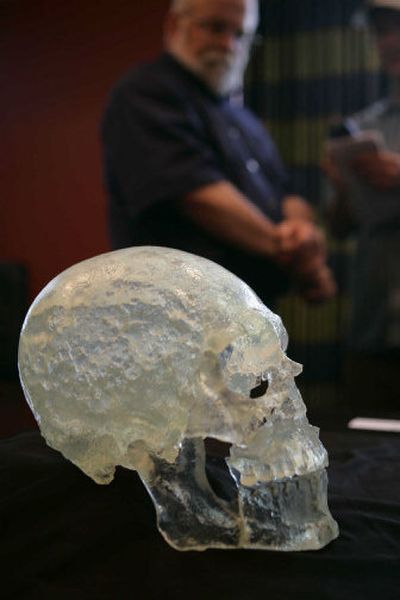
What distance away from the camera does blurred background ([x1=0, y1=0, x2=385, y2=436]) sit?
8.50ft

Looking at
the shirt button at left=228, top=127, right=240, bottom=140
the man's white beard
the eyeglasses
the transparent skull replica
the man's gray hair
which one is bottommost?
the transparent skull replica

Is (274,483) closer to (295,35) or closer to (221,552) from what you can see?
(221,552)

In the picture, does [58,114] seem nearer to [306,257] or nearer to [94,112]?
[94,112]

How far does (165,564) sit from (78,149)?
198 cm

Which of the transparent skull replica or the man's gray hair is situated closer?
the transparent skull replica

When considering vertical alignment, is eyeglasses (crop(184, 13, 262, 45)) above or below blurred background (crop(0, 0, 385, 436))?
above

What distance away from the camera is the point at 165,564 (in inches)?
42.1

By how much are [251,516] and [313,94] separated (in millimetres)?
1846

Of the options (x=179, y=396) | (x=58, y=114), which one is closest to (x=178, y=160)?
(x=58, y=114)

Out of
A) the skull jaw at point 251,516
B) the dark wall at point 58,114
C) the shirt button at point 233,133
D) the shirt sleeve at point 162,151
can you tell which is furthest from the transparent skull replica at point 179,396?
the dark wall at point 58,114

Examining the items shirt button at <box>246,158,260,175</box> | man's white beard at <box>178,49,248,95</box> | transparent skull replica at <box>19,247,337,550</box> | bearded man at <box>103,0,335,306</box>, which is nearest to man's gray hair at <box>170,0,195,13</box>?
bearded man at <box>103,0,335,306</box>

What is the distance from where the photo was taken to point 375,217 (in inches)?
103

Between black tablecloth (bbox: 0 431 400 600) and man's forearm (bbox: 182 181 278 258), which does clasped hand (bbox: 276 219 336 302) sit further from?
black tablecloth (bbox: 0 431 400 600)

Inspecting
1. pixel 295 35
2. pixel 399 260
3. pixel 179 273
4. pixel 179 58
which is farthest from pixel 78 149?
pixel 179 273
